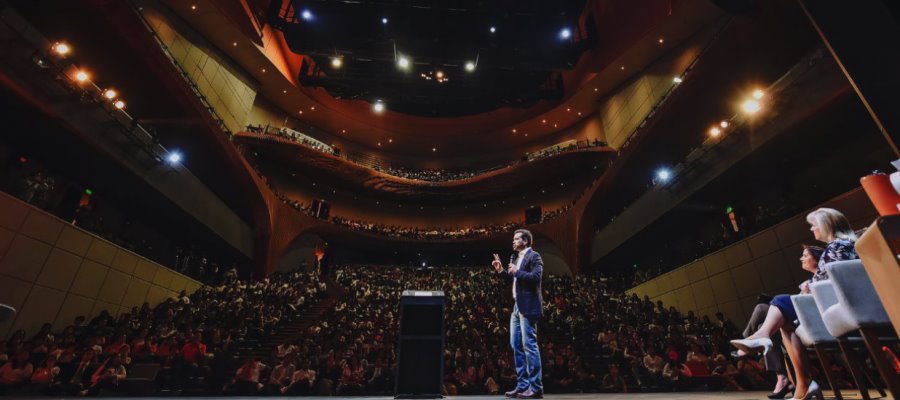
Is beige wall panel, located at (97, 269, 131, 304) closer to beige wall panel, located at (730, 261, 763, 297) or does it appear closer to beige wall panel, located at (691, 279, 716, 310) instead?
beige wall panel, located at (691, 279, 716, 310)

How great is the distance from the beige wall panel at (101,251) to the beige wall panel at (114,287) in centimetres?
33

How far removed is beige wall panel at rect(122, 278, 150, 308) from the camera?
1069 cm

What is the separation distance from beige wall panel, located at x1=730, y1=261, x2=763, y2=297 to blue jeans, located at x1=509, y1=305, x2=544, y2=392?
29.8 feet

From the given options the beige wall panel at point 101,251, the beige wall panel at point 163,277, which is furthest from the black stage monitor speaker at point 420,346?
the beige wall panel at point 163,277

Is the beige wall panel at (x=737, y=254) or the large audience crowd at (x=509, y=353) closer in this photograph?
the large audience crowd at (x=509, y=353)

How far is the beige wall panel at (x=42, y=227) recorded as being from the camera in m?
8.26

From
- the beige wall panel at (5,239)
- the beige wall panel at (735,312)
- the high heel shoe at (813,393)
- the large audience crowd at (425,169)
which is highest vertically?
the large audience crowd at (425,169)

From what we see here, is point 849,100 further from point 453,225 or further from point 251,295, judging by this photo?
point 453,225

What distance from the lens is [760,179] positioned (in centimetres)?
1153

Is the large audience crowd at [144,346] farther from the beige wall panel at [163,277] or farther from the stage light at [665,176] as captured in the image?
the stage light at [665,176]

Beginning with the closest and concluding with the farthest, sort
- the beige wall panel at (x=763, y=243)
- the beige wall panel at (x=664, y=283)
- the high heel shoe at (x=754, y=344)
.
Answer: the high heel shoe at (x=754, y=344) → the beige wall panel at (x=763, y=243) → the beige wall panel at (x=664, y=283)

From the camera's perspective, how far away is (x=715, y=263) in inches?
438

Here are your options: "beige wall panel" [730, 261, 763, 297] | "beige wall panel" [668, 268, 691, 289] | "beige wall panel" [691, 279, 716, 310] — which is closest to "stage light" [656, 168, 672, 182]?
"beige wall panel" [668, 268, 691, 289]

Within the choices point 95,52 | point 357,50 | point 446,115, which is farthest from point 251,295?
point 446,115
